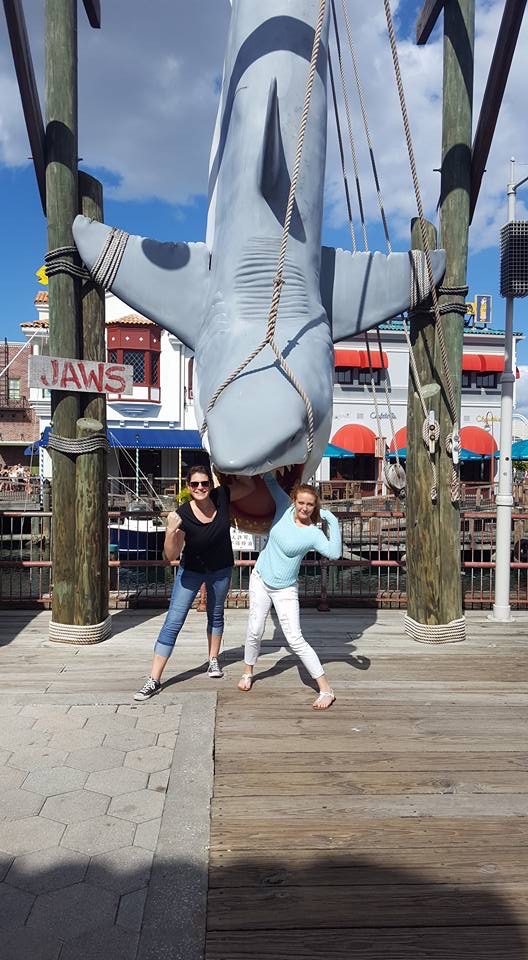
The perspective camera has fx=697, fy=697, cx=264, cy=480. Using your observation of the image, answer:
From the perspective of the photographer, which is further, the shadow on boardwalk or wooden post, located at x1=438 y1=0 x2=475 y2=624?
wooden post, located at x1=438 y1=0 x2=475 y2=624

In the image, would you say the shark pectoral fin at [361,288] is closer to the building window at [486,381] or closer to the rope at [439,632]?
the rope at [439,632]

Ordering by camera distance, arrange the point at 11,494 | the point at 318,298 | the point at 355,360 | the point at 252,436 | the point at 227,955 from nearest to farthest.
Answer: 1. the point at 227,955
2. the point at 252,436
3. the point at 318,298
4. the point at 11,494
5. the point at 355,360

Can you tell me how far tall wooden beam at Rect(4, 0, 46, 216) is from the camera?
515 centimetres

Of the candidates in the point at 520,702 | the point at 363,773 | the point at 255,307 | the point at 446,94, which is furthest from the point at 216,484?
the point at 446,94

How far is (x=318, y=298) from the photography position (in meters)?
4.29

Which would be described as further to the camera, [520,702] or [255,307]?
[520,702]

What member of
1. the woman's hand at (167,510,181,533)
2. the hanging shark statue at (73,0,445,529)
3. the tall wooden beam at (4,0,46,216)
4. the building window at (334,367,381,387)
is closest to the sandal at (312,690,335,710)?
the hanging shark statue at (73,0,445,529)

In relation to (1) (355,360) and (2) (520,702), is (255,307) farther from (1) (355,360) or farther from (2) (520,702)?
(1) (355,360)

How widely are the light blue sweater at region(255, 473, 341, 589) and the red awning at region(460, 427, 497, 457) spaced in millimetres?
24026

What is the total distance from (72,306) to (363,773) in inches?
166

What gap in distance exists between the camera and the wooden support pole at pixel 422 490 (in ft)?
19.3

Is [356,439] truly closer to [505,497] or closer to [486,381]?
[486,381]

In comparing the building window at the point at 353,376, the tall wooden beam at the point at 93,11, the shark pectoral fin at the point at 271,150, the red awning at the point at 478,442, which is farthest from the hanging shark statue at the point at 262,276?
the building window at the point at 353,376

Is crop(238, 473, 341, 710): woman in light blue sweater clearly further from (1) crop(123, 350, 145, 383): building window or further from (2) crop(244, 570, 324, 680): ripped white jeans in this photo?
(1) crop(123, 350, 145, 383): building window
